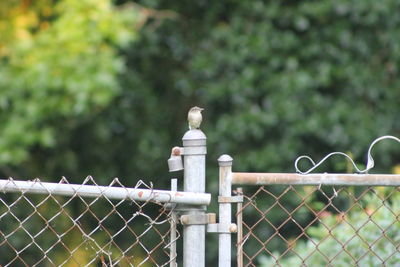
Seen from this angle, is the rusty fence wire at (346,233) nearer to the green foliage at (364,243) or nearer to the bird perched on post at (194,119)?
the green foliage at (364,243)

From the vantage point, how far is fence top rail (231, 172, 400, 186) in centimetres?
198

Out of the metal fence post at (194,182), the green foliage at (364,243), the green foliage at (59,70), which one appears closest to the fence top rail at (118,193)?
the metal fence post at (194,182)

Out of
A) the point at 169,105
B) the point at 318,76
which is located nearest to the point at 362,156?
the point at 318,76

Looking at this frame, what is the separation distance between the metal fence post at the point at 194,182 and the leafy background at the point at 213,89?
3714 millimetres

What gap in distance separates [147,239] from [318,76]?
196cm

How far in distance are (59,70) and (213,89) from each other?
1.37m

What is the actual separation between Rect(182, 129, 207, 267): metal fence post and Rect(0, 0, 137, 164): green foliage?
350 centimetres

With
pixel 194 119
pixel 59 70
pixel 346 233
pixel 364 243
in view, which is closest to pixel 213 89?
pixel 59 70

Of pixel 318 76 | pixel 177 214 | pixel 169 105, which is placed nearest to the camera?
pixel 177 214

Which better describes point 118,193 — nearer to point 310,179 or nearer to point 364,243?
point 310,179

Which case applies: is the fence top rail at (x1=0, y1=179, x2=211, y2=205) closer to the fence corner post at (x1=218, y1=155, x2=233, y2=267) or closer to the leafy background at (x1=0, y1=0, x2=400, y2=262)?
the fence corner post at (x1=218, y1=155, x2=233, y2=267)

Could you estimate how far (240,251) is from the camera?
200 centimetres

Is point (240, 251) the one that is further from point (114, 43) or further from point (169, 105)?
point (169, 105)

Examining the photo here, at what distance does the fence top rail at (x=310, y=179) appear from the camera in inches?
77.9
